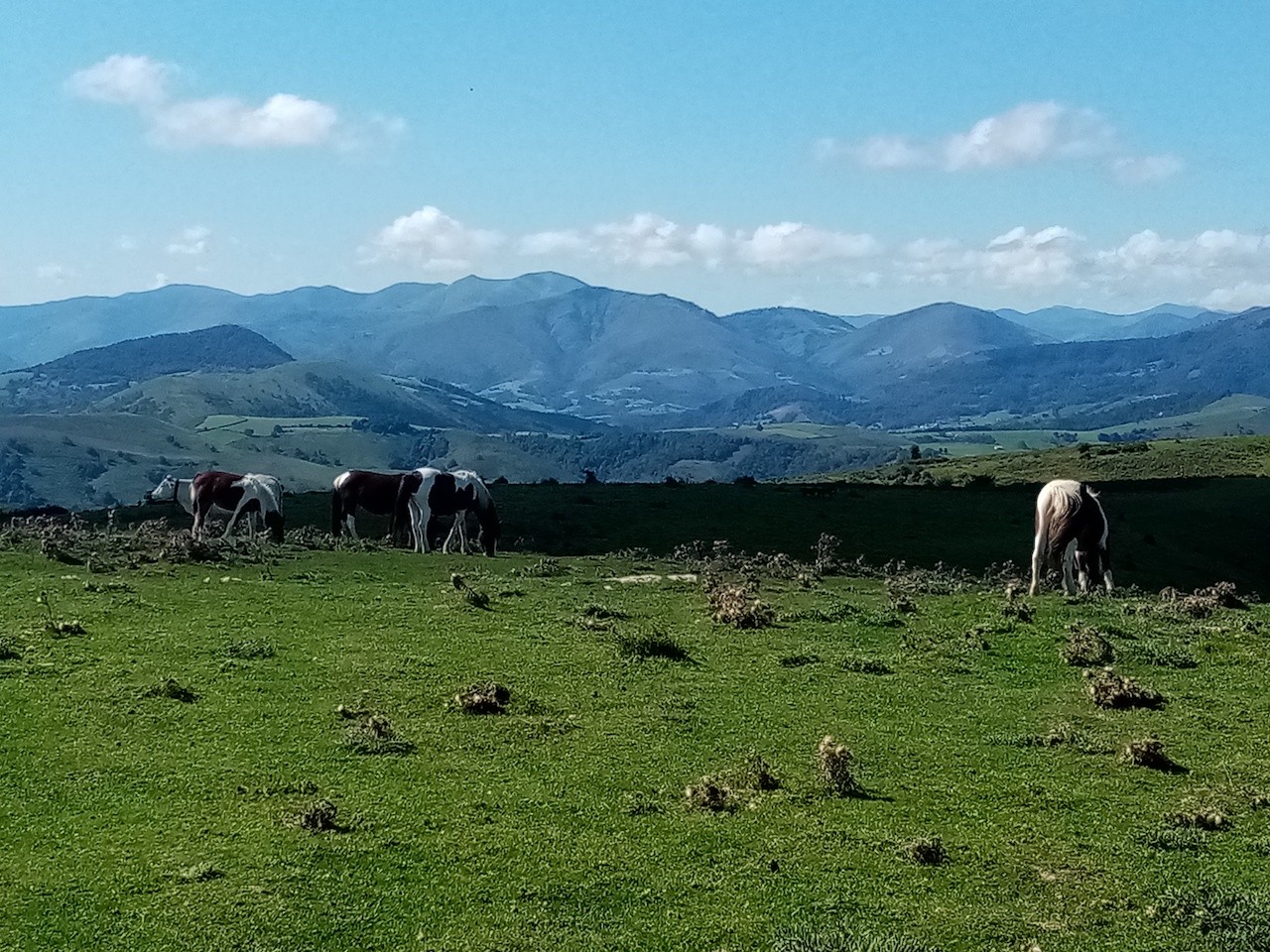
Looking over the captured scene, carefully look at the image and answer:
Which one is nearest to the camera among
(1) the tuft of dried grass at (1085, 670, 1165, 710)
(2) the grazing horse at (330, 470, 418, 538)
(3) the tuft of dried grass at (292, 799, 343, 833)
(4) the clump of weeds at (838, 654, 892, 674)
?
(3) the tuft of dried grass at (292, 799, 343, 833)

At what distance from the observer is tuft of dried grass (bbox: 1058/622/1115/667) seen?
57.6 ft

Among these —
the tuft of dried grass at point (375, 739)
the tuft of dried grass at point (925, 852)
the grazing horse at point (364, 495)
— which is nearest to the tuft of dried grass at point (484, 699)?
the tuft of dried grass at point (375, 739)

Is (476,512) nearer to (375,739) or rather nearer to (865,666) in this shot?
(865,666)

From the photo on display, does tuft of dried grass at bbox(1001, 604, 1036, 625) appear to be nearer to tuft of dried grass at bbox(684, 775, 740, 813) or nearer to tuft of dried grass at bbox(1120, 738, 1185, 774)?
tuft of dried grass at bbox(1120, 738, 1185, 774)

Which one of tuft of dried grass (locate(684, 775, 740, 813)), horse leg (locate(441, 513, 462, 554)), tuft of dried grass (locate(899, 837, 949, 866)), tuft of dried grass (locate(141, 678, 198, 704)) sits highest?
horse leg (locate(441, 513, 462, 554))

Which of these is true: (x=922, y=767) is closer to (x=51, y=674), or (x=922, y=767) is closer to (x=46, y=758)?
(x=46, y=758)

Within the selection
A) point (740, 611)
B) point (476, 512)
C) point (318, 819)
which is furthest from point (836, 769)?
point (476, 512)

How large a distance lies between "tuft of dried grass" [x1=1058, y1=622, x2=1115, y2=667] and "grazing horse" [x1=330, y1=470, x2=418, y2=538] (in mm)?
22567

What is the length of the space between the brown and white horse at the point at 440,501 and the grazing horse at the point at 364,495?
2.67 feet

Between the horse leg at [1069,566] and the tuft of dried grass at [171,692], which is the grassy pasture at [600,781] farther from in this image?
the horse leg at [1069,566]

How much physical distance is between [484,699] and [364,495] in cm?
2317

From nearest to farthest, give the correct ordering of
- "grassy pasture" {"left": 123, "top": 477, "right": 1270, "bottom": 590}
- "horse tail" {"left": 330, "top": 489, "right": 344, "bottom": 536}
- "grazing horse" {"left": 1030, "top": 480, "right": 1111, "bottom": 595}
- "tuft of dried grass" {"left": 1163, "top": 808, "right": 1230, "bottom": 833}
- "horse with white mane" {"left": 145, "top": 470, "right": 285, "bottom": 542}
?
"tuft of dried grass" {"left": 1163, "top": 808, "right": 1230, "bottom": 833} → "grazing horse" {"left": 1030, "top": 480, "right": 1111, "bottom": 595} → "horse with white mane" {"left": 145, "top": 470, "right": 285, "bottom": 542} → "horse tail" {"left": 330, "top": 489, "right": 344, "bottom": 536} → "grassy pasture" {"left": 123, "top": 477, "right": 1270, "bottom": 590}

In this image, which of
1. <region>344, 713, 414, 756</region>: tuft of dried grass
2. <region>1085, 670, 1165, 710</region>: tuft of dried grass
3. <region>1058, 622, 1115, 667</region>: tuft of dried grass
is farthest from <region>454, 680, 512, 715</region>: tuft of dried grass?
<region>1058, 622, 1115, 667</region>: tuft of dried grass

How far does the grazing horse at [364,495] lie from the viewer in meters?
36.4
